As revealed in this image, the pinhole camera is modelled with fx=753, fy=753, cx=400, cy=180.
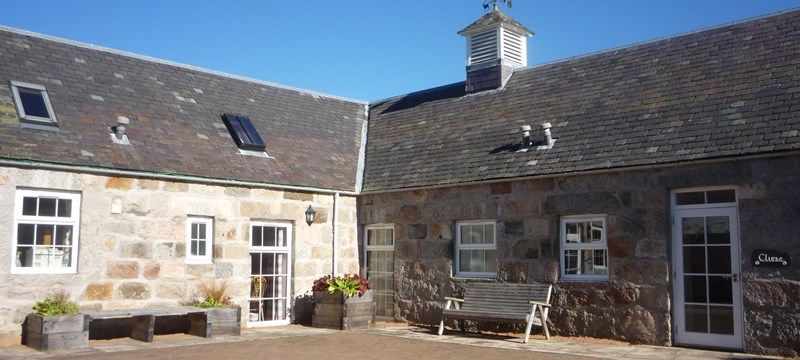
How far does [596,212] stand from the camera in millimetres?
11742

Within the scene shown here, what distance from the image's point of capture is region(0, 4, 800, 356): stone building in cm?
1055

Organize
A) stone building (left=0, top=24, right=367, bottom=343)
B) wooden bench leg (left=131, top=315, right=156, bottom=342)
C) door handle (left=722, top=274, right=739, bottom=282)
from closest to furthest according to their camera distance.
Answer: door handle (left=722, top=274, right=739, bottom=282)
stone building (left=0, top=24, right=367, bottom=343)
wooden bench leg (left=131, top=315, right=156, bottom=342)

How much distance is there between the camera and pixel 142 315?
36.9 feet

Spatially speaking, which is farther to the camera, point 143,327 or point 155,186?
point 155,186

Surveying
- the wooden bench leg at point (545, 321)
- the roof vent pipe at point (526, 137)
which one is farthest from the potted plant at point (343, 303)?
the roof vent pipe at point (526, 137)

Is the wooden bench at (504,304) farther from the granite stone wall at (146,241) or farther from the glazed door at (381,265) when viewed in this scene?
the granite stone wall at (146,241)

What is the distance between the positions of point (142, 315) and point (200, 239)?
195 cm

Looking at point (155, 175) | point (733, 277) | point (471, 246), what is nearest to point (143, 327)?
point (155, 175)

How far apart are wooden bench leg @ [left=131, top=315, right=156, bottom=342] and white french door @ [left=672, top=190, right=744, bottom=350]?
7729 mm

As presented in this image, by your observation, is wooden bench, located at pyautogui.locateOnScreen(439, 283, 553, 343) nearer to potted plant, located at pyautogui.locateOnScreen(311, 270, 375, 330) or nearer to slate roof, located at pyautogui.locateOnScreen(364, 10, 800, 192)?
potted plant, located at pyautogui.locateOnScreen(311, 270, 375, 330)

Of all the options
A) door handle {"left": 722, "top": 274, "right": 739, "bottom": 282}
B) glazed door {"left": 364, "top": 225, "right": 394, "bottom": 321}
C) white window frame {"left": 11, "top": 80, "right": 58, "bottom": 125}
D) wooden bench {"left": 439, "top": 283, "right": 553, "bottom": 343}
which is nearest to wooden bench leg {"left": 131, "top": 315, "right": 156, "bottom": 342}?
white window frame {"left": 11, "top": 80, "right": 58, "bottom": 125}

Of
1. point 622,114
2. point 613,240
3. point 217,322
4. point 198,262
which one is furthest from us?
point 198,262

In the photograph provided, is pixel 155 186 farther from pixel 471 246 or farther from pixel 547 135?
pixel 547 135

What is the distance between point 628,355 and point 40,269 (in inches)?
329
